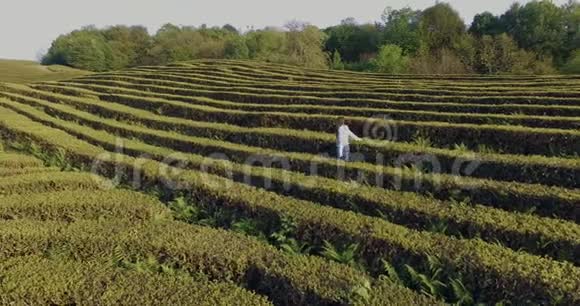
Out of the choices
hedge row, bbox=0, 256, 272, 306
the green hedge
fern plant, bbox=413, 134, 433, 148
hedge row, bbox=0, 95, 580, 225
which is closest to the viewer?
hedge row, bbox=0, 256, 272, 306

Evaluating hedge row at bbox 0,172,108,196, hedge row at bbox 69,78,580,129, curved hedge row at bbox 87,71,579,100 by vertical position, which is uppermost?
curved hedge row at bbox 87,71,579,100

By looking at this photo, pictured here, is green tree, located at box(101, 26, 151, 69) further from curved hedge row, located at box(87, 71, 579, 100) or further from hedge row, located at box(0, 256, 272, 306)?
hedge row, located at box(0, 256, 272, 306)

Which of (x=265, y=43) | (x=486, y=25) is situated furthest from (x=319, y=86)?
(x=265, y=43)

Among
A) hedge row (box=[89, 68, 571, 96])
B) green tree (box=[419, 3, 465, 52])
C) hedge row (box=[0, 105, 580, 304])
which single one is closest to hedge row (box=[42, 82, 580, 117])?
hedge row (box=[89, 68, 571, 96])

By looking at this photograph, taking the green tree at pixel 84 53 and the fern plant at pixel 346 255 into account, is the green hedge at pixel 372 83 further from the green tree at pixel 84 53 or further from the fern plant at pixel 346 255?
the green tree at pixel 84 53

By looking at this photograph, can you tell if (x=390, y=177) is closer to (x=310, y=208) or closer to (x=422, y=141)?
(x=310, y=208)
